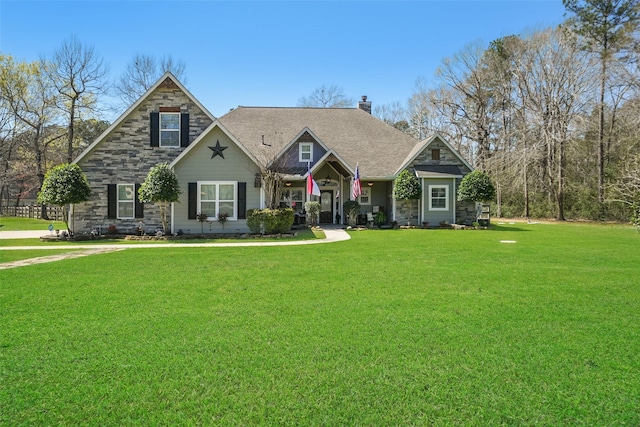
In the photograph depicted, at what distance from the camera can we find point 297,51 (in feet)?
53.6

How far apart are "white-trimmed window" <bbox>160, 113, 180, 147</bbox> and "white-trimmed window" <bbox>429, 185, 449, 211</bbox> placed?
1332 cm

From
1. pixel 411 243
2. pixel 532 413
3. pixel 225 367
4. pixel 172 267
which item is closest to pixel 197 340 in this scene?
pixel 225 367

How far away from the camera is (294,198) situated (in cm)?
2088

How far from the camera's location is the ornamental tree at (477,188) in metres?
19.6

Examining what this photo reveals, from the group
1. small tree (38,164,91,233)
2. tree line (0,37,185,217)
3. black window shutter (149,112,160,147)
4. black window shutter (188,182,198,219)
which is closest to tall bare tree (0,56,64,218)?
tree line (0,37,185,217)

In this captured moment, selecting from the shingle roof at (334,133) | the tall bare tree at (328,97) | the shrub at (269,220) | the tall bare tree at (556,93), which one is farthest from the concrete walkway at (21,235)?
the tall bare tree at (556,93)

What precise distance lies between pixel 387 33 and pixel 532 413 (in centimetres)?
1501

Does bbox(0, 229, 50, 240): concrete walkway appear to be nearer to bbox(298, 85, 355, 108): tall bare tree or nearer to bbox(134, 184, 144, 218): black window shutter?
bbox(134, 184, 144, 218): black window shutter

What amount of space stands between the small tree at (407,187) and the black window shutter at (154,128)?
12.1 metres

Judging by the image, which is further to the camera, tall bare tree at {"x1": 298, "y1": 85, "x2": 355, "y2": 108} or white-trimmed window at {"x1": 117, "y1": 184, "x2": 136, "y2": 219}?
tall bare tree at {"x1": 298, "y1": 85, "x2": 355, "y2": 108}

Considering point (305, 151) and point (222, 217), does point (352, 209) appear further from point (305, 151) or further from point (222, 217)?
point (222, 217)

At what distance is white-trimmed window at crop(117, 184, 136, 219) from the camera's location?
661 inches

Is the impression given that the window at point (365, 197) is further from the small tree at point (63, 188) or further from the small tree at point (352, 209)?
the small tree at point (63, 188)

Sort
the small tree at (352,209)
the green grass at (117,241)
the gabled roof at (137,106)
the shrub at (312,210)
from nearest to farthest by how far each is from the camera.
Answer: the green grass at (117,241) < the gabled roof at (137,106) < the shrub at (312,210) < the small tree at (352,209)
